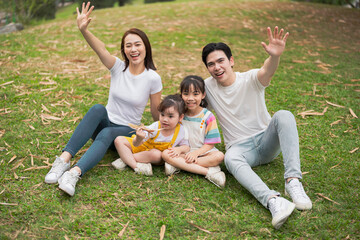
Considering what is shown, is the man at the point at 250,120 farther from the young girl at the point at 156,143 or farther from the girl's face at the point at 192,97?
the young girl at the point at 156,143

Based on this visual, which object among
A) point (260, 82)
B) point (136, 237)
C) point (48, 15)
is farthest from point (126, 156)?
point (48, 15)

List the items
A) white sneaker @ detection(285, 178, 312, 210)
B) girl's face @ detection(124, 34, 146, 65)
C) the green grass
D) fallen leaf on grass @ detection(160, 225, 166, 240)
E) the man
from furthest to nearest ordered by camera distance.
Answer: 1. girl's face @ detection(124, 34, 146, 65)
2. the man
3. white sneaker @ detection(285, 178, 312, 210)
4. the green grass
5. fallen leaf on grass @ detection(160, 225, 166, 240)

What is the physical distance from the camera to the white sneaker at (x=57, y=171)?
10.4 ft

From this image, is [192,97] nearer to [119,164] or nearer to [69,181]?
[119,164]

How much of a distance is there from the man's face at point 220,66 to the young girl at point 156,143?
1.48 ft

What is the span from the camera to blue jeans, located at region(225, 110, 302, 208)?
3.00 meters

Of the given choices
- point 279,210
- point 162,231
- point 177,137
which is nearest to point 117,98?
point 177,137

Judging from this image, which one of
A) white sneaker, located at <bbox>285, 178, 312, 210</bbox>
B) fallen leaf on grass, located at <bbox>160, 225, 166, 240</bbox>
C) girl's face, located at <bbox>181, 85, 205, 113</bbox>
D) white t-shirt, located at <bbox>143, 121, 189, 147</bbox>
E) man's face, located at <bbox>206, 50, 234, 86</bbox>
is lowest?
fallen leaf on grass, located at <bbox>160, 225, 166, 240</bbox>

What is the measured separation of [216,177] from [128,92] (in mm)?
1302

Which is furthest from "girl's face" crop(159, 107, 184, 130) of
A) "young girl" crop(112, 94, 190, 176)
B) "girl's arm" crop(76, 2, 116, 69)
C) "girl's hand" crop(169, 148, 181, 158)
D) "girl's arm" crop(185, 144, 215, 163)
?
"girl's arm" crop(76, 2, 116, 69)

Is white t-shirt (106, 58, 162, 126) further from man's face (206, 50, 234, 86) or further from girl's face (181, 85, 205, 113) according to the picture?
man's face (206, 50, 234, 86)

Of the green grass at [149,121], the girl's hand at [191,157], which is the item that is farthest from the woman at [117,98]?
the girl's hand at [191,157]

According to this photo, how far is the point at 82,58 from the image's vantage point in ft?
23.2

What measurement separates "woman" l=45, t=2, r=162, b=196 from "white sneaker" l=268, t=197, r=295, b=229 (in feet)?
5.34
